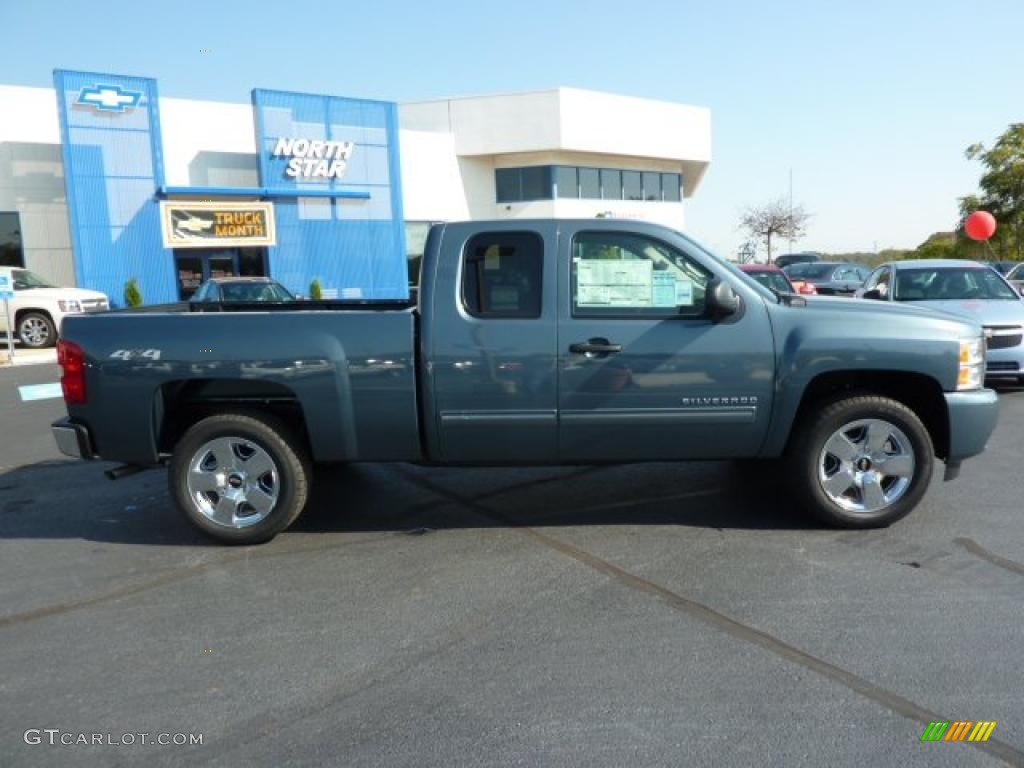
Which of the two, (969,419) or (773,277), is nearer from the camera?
(969,419)

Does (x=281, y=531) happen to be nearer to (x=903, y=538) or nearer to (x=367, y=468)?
(x=367, y=468)

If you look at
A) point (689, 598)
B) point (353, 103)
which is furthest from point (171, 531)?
point (353, 103)

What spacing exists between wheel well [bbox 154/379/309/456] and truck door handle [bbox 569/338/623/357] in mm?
1691

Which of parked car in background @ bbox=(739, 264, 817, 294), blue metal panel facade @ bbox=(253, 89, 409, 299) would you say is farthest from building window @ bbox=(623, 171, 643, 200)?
parked car in background @ bbox=(739, 264, 817, 294)

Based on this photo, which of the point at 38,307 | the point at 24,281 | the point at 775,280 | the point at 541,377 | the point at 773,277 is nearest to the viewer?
the point at 541,377

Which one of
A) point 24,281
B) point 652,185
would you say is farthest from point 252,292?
point 652,185

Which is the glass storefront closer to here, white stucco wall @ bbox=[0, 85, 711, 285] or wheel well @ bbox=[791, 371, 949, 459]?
white stucco wall @ bbox=[0, 85, 711, 285]

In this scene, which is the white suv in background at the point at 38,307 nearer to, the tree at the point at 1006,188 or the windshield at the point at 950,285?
the windshield at the point at 950,285

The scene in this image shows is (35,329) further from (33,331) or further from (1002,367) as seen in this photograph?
(1002,367)

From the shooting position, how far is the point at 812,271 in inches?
930

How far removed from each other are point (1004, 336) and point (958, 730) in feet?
25.9

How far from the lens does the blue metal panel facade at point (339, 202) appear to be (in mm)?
27500

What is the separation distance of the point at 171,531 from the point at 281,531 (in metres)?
0.81

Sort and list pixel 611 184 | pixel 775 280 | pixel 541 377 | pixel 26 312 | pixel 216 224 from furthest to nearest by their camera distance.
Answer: pixel 611 184 → pixel 216 224 → pixel 26 312 → pixel 775 280 → pixel 541 377
